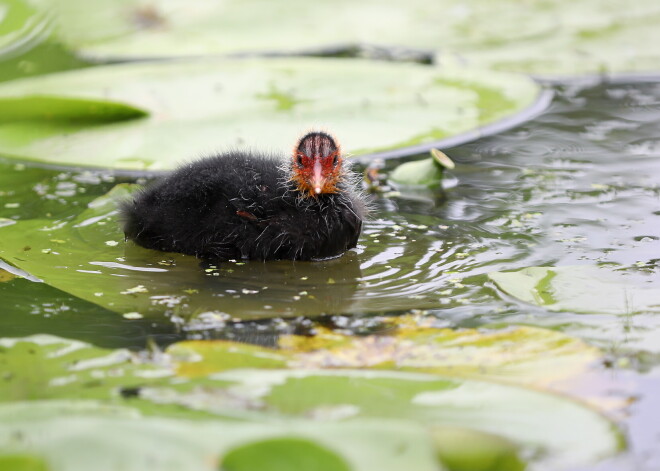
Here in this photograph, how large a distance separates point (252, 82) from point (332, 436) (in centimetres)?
466

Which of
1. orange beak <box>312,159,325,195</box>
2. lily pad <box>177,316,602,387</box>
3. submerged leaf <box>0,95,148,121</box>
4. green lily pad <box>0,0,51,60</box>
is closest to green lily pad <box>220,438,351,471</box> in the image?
lily pad <box>177,316,602,387</box>

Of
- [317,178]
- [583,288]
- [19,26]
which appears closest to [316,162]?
[317,178]

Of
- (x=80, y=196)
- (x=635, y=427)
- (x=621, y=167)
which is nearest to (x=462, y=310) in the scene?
(x=635, y=427)

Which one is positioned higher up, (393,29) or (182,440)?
(393,29)

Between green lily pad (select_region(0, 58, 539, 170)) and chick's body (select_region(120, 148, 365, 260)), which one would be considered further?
green lily pad (select_region(0, 58, 539, 170))

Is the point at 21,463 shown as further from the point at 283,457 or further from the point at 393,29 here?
the point at 393,29

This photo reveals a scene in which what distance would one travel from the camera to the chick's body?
4418 mm

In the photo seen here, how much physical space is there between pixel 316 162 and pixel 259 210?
1.18 ft

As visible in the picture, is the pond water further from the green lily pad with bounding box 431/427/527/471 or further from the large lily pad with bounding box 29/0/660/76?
the large lily pad with bounding box 29/0/660/76

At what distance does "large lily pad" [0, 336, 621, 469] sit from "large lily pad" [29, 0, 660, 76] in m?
5.00

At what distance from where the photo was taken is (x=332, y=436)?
2.55 meters

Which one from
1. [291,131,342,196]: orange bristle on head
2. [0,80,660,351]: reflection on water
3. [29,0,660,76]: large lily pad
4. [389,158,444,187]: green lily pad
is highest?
[29,0,660,76]: large lily pad

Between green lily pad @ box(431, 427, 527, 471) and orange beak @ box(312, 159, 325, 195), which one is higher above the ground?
orange beak @ box(312, 159, 325, 195)

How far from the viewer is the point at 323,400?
283cm
